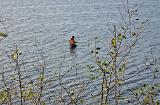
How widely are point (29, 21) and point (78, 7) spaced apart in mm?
13213

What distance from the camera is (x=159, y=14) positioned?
51625mm

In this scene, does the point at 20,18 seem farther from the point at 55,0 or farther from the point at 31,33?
the point at 55,0

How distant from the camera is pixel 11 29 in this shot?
40312 millimetres

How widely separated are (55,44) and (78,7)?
23.4 meters

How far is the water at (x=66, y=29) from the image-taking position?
29.5 metres

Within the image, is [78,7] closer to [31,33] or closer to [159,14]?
[159,14]

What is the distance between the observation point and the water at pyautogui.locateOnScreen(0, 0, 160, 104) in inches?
1161

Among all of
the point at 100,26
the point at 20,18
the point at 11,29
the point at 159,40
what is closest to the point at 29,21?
the point at 20,18

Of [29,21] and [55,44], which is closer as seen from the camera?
[55,44]

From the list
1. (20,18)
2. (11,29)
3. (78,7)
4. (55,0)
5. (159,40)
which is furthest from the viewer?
(55,0)

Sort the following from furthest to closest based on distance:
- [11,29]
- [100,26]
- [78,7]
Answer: [78,7] < [100,26] < [11,29]

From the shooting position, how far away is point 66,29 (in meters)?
41.5

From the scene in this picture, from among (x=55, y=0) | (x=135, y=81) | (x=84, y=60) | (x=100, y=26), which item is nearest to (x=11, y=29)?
(x=100, y=26)

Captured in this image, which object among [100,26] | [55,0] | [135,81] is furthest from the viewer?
[55,0]
